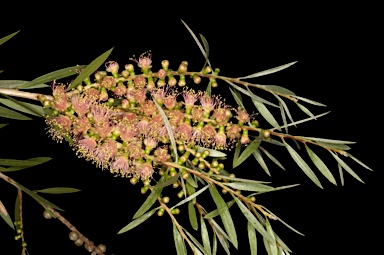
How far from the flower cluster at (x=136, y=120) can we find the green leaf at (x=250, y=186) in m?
0.12

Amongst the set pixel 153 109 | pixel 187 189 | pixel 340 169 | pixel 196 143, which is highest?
pixel 153 109

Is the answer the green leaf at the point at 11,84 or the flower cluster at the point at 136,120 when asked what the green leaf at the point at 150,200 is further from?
the green leaf at the point at 11,84

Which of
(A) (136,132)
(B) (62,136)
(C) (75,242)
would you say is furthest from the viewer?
(C) (75,242)

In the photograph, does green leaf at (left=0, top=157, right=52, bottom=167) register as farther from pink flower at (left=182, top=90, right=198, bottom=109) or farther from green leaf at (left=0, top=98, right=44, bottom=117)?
pink flower at (left=182, top=90, right=198, bottom=109)

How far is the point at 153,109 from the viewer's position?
1.73 meters

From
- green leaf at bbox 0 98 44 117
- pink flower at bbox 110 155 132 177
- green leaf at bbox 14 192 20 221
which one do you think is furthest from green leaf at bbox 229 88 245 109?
green leaf at bbox 14 192 20 221

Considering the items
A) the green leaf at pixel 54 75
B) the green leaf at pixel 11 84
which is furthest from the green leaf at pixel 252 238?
the green leaf at pixel 11 84

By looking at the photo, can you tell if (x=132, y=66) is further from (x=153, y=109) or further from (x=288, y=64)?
(x=288, y=64)

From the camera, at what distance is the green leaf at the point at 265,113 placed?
1.77m

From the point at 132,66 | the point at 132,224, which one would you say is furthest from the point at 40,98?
the point at 132,224

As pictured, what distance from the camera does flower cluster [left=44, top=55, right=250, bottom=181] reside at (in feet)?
5.60

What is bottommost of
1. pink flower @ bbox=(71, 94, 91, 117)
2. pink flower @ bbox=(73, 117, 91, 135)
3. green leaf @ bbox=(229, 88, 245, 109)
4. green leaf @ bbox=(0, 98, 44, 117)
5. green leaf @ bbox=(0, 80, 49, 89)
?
green leaf @ bbox=(229, 88, 245, 109)

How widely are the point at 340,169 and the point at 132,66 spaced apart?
672mm

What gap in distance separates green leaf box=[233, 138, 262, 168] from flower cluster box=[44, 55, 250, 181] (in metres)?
0.02
